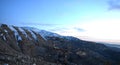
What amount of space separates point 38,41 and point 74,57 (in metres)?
31.5

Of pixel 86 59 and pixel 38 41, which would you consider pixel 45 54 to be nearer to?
pixel 38 41

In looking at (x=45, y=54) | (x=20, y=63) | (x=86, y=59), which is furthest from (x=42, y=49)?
(x=20, y=63)

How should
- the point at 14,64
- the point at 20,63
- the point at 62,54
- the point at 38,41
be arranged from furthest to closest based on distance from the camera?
the point at 38,41, the point at 62,54, the point at 20,63, the point at 14,64

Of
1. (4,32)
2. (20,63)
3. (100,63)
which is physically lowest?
(100,63)

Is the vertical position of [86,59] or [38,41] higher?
[38,41]

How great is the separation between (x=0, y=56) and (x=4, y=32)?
2588 inches

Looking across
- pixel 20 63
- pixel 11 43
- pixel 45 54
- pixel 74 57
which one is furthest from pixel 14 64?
pixel 74 57

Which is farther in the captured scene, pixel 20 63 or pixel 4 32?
pixel 4 32

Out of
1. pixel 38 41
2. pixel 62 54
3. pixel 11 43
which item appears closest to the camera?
pixel 11 43

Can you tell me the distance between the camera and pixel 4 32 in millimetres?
124562

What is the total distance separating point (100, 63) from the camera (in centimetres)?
14912

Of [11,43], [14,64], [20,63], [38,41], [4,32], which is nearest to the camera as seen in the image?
[14,64]

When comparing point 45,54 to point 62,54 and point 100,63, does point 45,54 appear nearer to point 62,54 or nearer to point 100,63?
point 62,54

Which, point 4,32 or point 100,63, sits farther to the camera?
point 100,63
